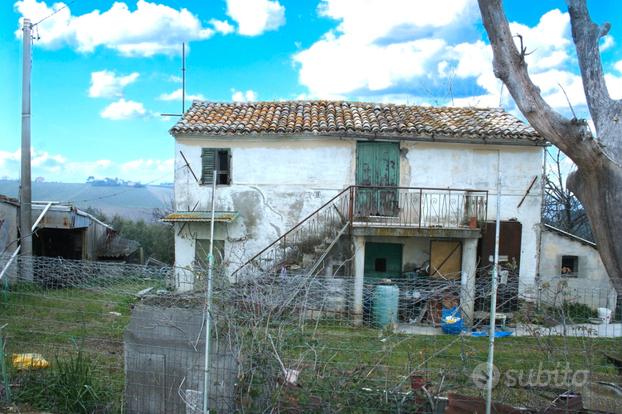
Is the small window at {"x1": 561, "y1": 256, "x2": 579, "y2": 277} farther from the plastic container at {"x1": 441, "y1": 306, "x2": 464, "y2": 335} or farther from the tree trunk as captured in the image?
the tree trunk

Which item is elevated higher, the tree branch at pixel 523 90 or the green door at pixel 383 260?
the tree branch at pixel 523 90

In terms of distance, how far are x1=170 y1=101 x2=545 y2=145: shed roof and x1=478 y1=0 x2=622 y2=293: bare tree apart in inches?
315

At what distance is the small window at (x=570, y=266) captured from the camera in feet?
49.0

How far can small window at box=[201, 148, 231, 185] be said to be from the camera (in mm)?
14812

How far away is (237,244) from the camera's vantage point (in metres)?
14.8

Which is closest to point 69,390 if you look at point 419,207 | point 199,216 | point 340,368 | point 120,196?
point 340,368

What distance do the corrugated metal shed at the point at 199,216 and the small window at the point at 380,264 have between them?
4.08 m

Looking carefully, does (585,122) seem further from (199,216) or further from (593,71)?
(199,216)

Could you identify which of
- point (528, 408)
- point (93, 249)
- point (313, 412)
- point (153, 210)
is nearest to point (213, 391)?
point (313, 412)

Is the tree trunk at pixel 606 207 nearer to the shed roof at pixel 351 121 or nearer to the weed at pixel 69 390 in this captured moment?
the weed at pixel 69 390

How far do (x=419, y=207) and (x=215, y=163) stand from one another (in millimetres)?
5675

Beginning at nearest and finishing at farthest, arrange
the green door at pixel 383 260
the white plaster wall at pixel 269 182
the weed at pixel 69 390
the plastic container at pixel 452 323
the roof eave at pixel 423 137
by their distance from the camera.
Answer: the weed at pixel 69 390 → the plastic container at pixel 452 323 → the roof eave at pixel 423 137 → the white plaster wall at pixel 269 182 → the green door at pixel 383 260

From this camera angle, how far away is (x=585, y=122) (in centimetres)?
538

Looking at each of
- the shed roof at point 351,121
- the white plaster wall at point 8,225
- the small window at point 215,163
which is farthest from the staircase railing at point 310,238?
the white plaster wall at point 8,225
